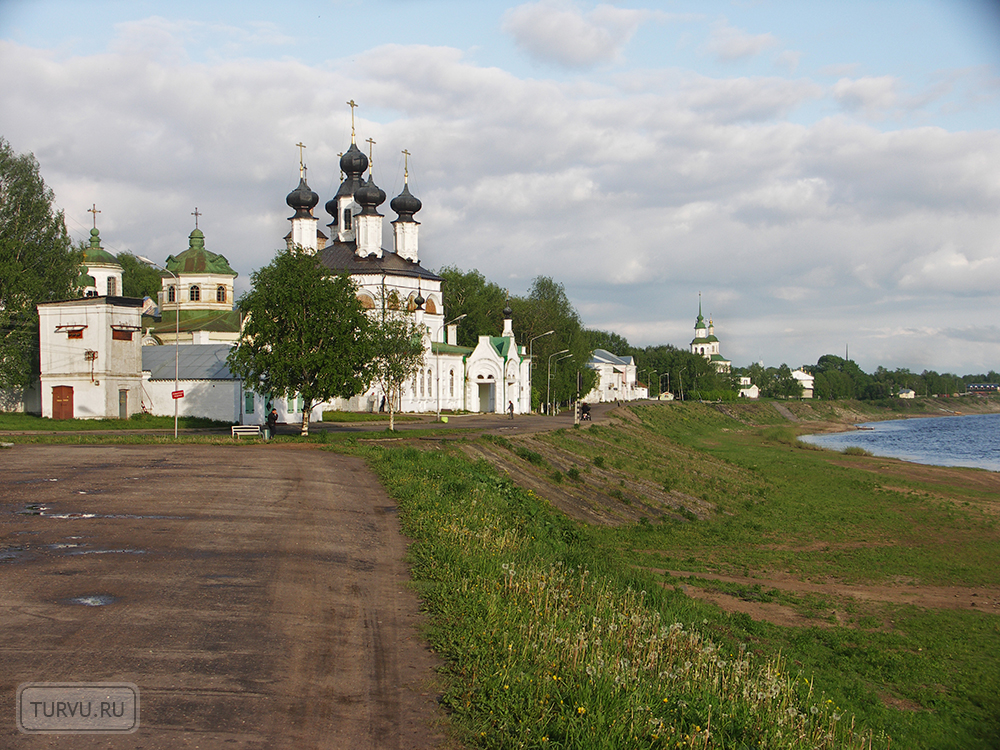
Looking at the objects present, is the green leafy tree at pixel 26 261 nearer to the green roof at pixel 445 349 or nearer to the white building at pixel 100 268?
the white building at pixel 100 268

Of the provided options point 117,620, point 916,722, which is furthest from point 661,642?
point 117,620

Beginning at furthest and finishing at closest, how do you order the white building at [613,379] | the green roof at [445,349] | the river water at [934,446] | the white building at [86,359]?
the white building at [613,379]
the green roof at [445,349]
the river water at [934,446]
the white building at [86,359]

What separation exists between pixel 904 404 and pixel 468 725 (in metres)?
195

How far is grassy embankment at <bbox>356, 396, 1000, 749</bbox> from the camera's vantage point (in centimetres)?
723

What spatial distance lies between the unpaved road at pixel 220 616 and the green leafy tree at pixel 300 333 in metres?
14.6

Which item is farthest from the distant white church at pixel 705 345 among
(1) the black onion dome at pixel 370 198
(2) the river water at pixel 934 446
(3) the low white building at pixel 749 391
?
(1) the black onion dome at pixel 370 198

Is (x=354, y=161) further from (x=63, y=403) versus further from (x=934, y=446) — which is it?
(x=934, y=446)

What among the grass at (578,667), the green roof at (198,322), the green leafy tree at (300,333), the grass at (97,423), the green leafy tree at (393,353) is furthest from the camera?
the green roof at (198,322)

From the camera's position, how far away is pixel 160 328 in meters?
60.3

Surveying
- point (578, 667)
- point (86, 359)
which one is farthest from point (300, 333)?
point (578, 667)

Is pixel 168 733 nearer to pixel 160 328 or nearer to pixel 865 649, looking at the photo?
pixel 865 649

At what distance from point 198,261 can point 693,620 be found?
59375mm

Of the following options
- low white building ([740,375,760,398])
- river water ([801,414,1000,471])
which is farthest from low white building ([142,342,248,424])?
low white building ([740,375,760,398])

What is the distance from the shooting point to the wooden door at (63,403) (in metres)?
41.2
